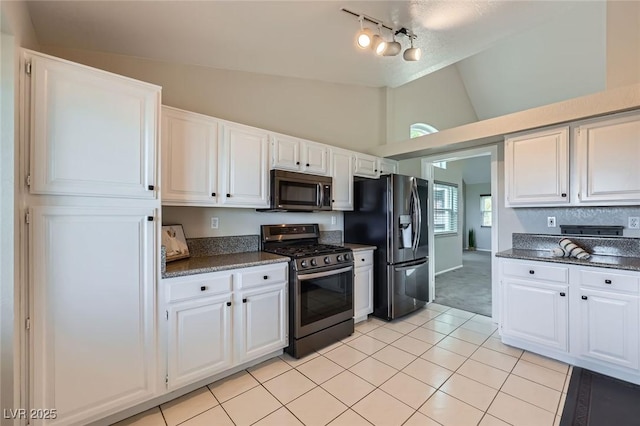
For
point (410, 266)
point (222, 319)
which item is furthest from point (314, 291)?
point (410, 266)

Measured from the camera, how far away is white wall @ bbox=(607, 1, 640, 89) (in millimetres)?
2213

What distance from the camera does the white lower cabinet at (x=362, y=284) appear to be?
3221 mm

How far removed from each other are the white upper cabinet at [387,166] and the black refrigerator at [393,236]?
0.55 metres

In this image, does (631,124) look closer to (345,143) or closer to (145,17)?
(345,143)

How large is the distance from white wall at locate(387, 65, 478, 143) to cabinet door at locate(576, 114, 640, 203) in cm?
242

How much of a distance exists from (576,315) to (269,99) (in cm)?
365

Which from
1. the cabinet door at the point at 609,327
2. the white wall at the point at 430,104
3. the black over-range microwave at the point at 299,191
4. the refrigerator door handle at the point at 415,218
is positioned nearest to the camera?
the cabinet door at the point at 609,327

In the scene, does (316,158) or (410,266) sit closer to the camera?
(316,158)

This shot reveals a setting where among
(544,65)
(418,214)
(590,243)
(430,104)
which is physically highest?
(544,65)

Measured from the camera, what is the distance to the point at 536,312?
257 centimetres

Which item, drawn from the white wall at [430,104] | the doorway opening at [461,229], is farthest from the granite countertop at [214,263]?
the white wall at [430,104]

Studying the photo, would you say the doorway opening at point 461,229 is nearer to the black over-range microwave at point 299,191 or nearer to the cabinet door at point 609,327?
the cabinet door at point 609,327

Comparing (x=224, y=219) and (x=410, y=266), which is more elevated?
(x=224, y=219)

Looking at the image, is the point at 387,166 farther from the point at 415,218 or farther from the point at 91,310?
the point at 91,310
